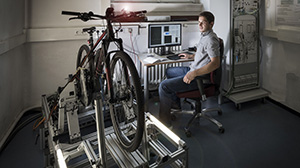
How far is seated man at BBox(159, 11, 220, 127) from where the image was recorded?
81.8 inches

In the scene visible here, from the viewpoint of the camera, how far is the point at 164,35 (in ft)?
9.84

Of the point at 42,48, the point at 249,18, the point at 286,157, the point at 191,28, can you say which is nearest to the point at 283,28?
the point at 249,18

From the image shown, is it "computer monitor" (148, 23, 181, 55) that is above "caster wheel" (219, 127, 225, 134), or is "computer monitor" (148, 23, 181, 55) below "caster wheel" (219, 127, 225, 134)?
above

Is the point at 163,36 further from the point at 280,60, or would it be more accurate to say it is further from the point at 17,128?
the point at 17,128

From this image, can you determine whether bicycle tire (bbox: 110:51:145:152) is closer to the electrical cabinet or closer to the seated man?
the seated man

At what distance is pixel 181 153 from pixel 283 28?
2.33 meters

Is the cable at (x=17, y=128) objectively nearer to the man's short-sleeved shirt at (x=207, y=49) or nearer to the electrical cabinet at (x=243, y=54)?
the man's short-sleeved shirt at (x=207, y=49)

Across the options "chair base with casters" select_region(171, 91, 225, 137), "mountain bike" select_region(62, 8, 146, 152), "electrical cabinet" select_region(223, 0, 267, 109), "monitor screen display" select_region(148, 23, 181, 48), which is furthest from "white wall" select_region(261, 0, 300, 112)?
"mountain bike" select_region(62, 8, 146, 152)

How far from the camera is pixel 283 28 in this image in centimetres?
273

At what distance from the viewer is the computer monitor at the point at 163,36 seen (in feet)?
9.46

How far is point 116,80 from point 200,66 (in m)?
0.97

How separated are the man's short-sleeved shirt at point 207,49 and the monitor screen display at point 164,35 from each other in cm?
83

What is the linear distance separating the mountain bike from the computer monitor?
46.9 inches

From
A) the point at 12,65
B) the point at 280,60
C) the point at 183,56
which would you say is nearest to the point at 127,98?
the point at 183,56
